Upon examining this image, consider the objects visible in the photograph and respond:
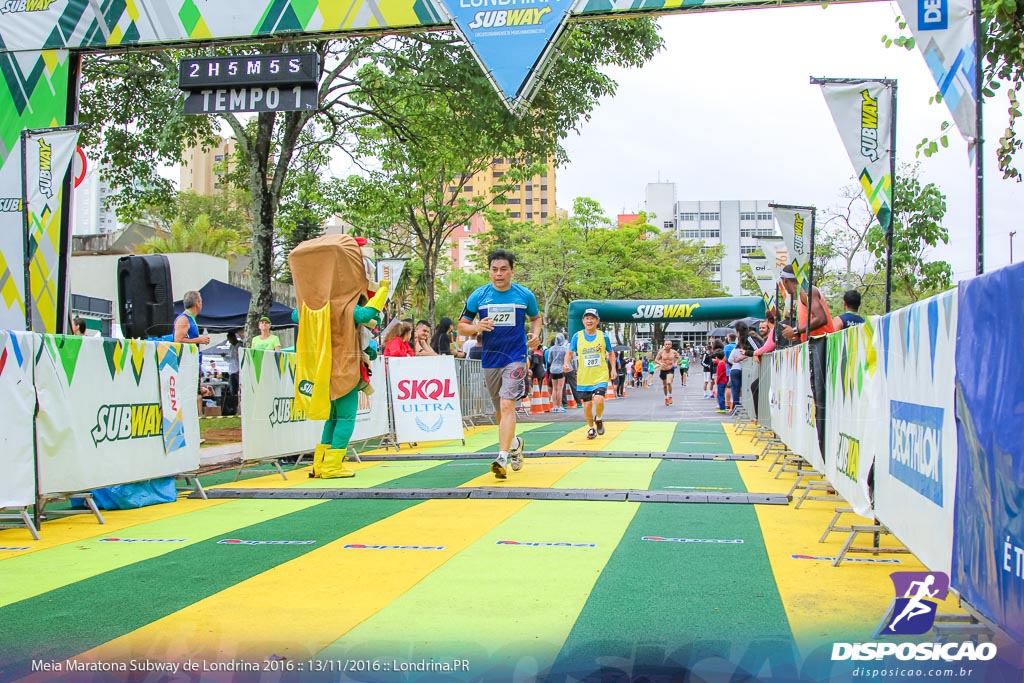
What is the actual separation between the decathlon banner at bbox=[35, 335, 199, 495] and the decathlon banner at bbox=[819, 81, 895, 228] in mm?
5799

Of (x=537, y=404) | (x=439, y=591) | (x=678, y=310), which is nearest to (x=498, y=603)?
(x=439, y=591)

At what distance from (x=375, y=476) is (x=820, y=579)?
5.65m

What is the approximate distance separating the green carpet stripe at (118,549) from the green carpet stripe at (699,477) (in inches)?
126

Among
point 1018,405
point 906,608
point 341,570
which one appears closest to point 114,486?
point 341,570

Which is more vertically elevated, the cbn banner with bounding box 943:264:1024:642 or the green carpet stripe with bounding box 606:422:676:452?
the cbn banner with bounding box 943:264:1024:642

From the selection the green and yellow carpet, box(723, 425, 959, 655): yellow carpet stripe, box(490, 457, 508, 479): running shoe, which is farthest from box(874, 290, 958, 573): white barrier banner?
box(490, 457, 508, 479): running shoe

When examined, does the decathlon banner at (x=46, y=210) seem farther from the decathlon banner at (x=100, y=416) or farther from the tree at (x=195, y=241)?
the tree at (x=195, y=241)

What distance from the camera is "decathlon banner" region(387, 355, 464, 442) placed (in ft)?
43.9

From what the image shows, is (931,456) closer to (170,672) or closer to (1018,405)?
(1018,405)

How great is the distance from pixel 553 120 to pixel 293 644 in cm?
1207

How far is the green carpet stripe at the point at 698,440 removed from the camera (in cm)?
1267

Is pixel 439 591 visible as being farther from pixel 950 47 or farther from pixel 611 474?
pixel 950 47

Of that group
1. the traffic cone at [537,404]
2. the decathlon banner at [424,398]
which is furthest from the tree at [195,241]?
the decathlon banner at [424,398]

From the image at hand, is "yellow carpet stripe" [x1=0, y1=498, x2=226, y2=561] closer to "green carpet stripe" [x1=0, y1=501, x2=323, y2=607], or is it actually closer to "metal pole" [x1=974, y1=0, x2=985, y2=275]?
"green carpet stripe" [x1=0, y1=501, x2=323, y2=607]
